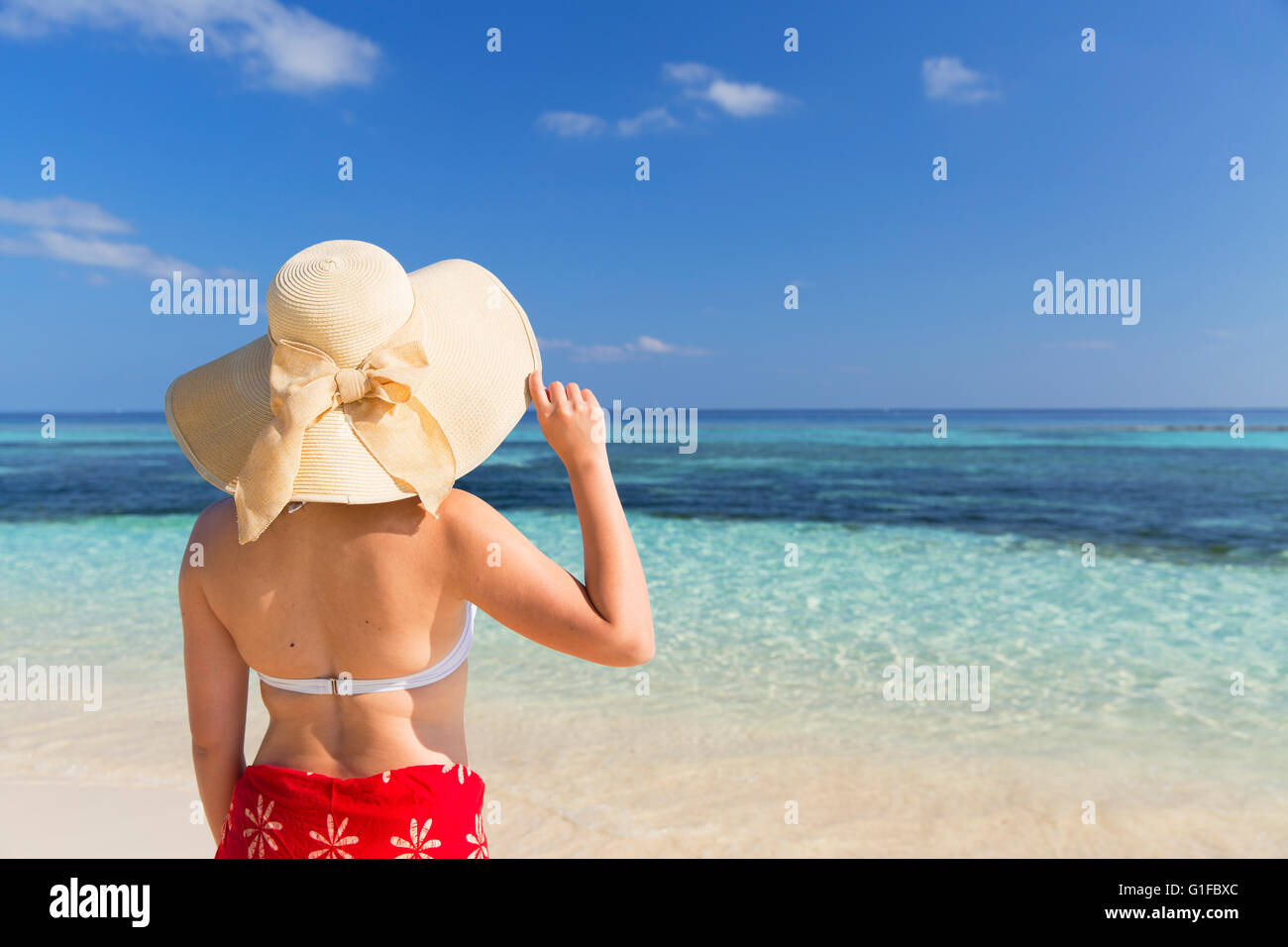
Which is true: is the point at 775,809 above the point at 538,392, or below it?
below

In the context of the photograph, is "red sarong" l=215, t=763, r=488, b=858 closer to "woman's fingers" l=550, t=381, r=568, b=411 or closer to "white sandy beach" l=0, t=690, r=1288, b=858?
"woman's fingers" l=550, t=381, r=568, b=411

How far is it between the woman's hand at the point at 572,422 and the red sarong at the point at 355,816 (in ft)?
2.07

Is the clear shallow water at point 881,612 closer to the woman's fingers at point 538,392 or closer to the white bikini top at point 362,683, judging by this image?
the white bikini top at point 362,683

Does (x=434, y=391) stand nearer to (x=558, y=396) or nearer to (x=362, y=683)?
(x=558, y=396)

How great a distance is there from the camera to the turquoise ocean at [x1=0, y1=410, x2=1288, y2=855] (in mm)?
4473

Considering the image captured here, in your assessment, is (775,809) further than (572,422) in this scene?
Yes

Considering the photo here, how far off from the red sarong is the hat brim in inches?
21.2

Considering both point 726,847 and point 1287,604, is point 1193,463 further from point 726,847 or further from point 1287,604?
point 726,847

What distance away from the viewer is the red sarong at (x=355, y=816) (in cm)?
137

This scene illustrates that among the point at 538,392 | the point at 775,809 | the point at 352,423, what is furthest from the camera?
the point at 775,809

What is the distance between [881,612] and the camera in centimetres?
727

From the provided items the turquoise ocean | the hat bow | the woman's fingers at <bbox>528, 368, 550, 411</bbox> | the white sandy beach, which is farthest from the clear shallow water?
the hat bow

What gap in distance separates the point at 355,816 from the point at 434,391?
75cm

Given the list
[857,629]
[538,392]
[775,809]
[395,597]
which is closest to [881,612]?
[857,629]
